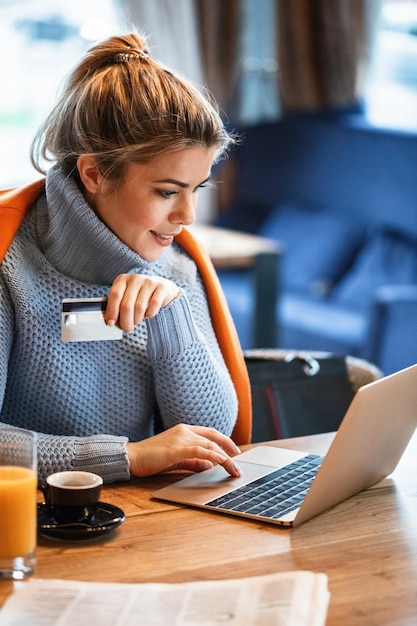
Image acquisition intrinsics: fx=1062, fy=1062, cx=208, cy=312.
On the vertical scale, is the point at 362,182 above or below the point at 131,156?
below

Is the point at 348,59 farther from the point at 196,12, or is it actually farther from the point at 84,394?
the point at 84,394

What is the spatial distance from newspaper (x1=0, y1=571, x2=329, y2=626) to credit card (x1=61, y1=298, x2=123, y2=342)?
41 centimetres

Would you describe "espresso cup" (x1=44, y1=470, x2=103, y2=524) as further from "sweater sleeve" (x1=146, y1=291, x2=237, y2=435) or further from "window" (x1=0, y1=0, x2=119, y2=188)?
"window" (x1=0, y1=0, x2=119, y2=188)

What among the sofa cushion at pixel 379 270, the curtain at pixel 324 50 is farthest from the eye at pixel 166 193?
the curtain at pixel 324 50

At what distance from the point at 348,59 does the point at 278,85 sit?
1.17 ft

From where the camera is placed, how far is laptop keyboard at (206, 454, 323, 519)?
4.40 ft

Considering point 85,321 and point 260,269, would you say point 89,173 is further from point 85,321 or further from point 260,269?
point 260,269

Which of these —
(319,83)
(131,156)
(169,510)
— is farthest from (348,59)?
(169,510)

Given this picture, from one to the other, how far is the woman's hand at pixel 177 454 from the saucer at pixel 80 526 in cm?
18

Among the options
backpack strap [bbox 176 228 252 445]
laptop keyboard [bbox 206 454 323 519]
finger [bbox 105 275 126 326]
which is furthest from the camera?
backpack strap [bbox 176 228 252 445]

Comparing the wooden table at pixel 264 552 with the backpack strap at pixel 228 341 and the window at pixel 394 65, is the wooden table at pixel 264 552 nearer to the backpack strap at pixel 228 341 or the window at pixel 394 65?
the backpack strap at pixel 228 341

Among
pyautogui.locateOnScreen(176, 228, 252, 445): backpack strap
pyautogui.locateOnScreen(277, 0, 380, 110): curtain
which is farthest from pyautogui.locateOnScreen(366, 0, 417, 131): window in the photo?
pyautogui.locateOnScreen(176, 228, 252, 445): backpack strap

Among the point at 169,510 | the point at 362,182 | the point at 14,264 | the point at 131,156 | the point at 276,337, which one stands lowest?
the point at 276,337

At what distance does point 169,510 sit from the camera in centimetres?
134
